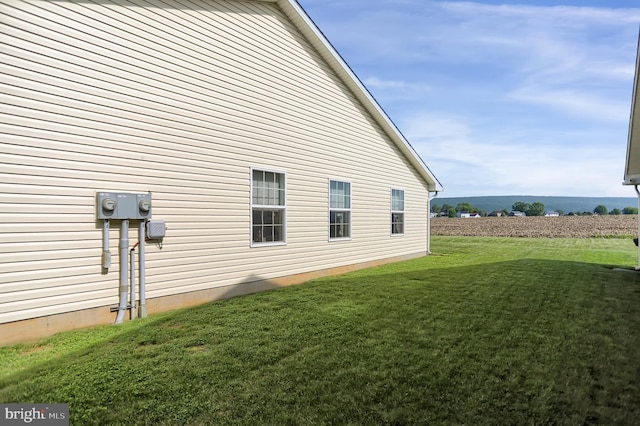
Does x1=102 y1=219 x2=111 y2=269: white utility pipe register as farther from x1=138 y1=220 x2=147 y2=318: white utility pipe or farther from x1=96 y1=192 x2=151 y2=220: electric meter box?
x1=138 y1=220 x2=147 y2=318: white utility pipe

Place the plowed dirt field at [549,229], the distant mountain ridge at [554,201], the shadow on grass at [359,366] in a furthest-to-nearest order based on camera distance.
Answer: the distant mountain ridge at [554,201] < the plowed dirt field at [549,229] < the shadow on grass at [359,366]

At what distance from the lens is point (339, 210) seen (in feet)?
29.0

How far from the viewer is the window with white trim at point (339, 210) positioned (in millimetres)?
8688

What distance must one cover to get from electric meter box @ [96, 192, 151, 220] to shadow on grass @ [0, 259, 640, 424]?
61.3 inches

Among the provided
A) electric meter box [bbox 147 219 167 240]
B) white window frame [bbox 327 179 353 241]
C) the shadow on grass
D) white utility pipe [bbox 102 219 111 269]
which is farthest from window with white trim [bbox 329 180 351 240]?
white utility pipe [bbox 102 219 111 269]

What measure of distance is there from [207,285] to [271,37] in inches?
206

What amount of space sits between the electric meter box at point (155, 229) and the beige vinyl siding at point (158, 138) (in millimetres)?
179

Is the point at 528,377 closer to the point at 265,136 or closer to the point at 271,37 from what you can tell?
the point at 265,136

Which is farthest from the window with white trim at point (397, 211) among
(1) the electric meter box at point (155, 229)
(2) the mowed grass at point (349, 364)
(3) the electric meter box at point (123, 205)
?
(3) the electric meter box at point (123, 205)

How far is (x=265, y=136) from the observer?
6.89 m

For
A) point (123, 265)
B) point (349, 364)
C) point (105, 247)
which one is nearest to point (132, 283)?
point (123, 265)

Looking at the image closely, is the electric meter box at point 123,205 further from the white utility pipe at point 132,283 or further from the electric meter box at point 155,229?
the white utility pipe at point 132,283

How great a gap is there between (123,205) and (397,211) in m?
8.55

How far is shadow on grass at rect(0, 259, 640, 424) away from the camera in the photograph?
249cm
